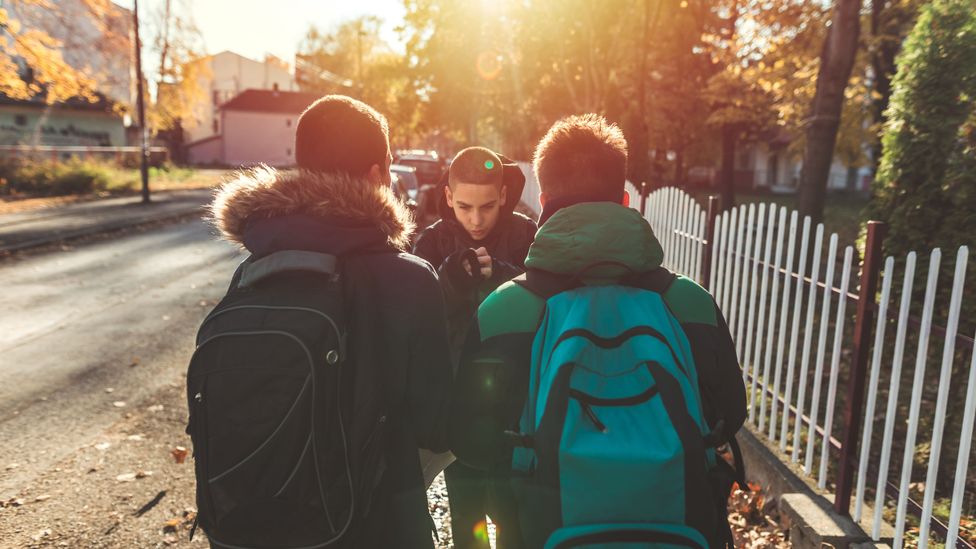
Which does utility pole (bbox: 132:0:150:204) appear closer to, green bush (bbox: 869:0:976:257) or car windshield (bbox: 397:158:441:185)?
car windshield (bbox: 397:158:441:185)

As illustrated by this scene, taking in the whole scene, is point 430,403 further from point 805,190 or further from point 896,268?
point 805,190

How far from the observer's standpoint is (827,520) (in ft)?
12.0

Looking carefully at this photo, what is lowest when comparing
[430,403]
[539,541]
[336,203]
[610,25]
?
[539,541]

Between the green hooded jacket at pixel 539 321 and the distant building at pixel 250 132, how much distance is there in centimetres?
6849

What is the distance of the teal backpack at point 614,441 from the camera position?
151cm

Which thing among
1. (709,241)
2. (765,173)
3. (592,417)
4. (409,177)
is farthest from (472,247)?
(765,173)

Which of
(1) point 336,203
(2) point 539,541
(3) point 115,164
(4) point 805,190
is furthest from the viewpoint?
(3) point 115,164

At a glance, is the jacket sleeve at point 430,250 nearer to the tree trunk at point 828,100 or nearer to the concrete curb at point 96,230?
the tree trunk at point 828,100

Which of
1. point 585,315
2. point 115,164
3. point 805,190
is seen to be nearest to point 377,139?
point 585,315

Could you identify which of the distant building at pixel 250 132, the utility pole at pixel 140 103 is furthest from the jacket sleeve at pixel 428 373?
the distant building at pixel 250 132

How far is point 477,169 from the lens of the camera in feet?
10.4

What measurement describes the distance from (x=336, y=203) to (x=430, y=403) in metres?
0.60

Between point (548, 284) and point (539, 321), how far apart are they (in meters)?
0.10

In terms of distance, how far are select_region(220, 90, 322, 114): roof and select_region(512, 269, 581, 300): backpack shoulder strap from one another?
6917 centimetres
